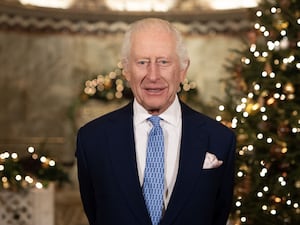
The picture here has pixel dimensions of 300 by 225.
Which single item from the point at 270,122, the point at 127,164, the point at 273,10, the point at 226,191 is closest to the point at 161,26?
the point at 127,164

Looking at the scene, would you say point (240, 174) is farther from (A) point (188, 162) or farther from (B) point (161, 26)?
(B) point (161, 26)

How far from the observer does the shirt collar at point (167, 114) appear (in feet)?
9.79

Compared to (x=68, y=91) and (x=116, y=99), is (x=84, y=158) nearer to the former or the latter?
(x=116, y=99)

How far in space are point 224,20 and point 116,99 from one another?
2.28 metres

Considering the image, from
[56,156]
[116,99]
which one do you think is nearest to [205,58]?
[116,99]

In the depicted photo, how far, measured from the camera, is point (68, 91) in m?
11.3

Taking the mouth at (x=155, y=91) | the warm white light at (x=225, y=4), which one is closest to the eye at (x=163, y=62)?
the mouth at (x=155, y=91)

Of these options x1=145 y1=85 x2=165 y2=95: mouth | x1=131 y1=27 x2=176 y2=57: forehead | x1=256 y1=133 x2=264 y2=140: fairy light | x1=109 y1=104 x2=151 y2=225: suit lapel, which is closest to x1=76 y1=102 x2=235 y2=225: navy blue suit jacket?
x1=109 y1=104 x2=151 y2=225: suit lapel

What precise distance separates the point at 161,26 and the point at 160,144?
499 mm

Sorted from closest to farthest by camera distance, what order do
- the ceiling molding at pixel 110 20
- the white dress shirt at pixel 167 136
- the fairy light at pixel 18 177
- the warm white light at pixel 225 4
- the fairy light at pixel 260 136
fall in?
1. the white dress shirt at pixel 167 136
2. the fairy light at pixel 260 136
3. the fairy light at pixel 18 177
4. the ceiling molding at pixel 110 20
5. the warm white light at pixel 225 4

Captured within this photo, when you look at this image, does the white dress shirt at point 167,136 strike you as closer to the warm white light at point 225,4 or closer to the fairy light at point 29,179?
the fairy light at point 29,179

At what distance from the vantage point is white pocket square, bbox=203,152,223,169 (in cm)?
293

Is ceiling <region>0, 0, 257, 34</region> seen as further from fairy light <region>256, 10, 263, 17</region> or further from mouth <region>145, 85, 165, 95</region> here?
mouth <region>145, 85, 165, 95</region>

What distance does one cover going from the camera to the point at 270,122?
226 inches
